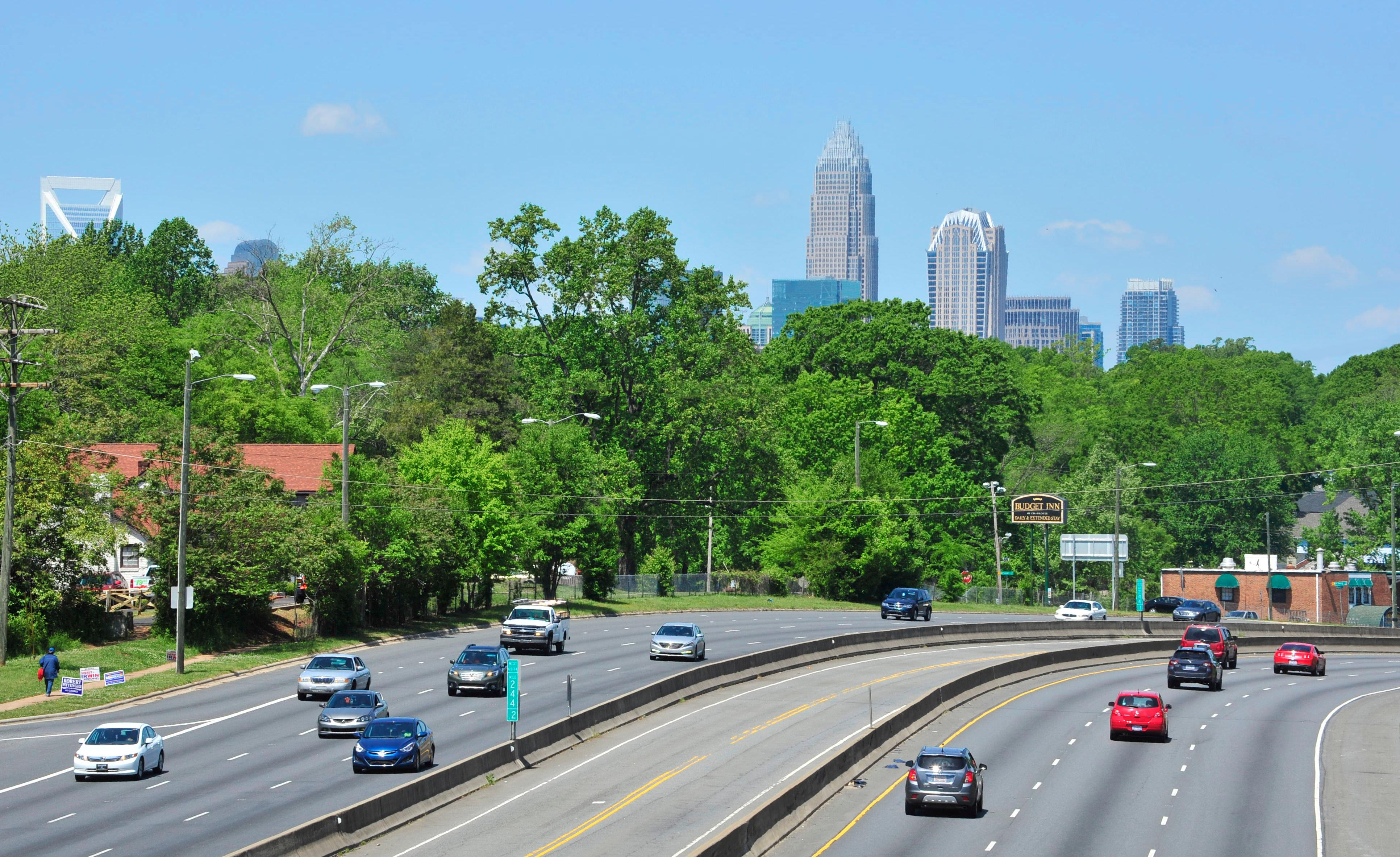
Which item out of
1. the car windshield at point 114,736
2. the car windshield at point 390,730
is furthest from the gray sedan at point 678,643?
the car windshield at point 114,736

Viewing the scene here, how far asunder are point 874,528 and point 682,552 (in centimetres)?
1776

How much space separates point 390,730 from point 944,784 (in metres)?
12.9

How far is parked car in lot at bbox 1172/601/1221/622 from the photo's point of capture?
8281cm

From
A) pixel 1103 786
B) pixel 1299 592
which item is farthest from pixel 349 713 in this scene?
pixel 1299 592

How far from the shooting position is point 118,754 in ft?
107

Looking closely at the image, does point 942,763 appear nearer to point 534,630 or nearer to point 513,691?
point 513,691

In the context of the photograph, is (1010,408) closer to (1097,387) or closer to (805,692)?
(805,692)

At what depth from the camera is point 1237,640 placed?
243ft

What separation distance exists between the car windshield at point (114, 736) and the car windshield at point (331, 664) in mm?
11401

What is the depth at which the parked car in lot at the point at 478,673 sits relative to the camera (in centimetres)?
4538

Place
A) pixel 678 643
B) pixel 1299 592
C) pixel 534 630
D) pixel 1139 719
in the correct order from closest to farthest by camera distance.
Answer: pixel 1139 719, pixel 678 643, pixel 534 630, pixel 1299 592

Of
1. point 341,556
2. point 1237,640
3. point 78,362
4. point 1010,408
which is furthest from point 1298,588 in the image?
point 78,362

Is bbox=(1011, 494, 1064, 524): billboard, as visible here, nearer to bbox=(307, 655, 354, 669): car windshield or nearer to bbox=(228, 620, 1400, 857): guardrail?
bbox=(228, 620, 1400, 857): guardrail

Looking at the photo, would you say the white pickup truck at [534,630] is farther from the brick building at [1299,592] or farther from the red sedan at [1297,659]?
the brick building at [1299,592]
